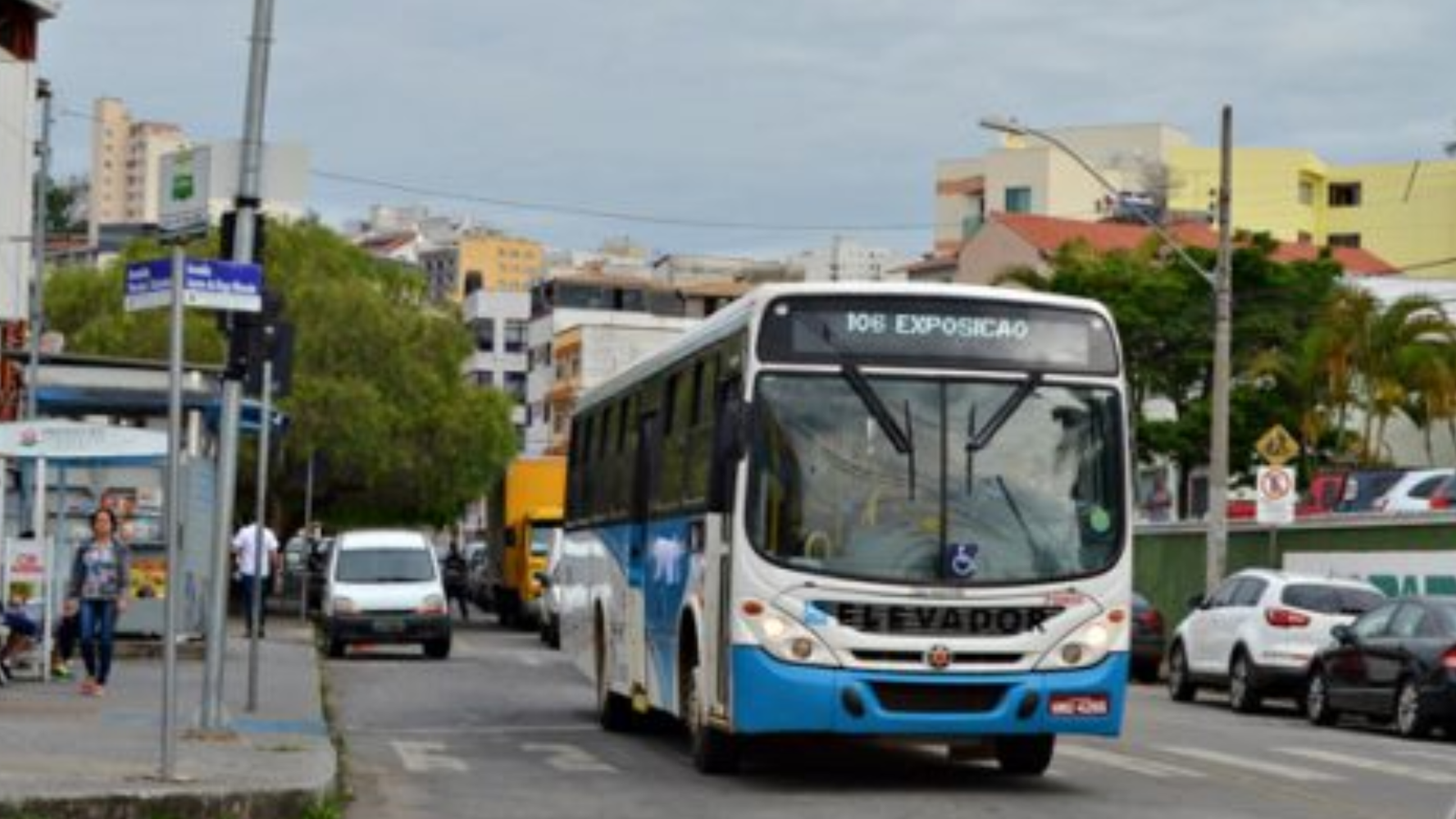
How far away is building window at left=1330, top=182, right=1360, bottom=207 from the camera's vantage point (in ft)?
340

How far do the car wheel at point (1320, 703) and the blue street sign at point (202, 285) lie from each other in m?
14.5

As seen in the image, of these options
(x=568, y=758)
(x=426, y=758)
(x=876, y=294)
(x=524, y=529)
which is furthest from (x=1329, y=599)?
(x=524, y=529)

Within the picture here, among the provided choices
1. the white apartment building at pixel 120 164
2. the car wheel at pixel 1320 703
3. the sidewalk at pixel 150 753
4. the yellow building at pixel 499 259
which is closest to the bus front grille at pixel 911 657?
the sidewalk at pixel 150 753

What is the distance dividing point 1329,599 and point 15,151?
733 inches

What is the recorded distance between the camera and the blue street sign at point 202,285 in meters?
15.7

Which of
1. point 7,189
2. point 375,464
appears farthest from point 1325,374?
point 7,189

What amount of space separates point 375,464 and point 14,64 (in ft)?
71.4

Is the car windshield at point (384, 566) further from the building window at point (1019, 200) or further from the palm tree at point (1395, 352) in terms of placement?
the building window at point (1019, 200)

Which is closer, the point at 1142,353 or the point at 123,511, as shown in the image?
the point at 123,511

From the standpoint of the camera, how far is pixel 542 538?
51.0m

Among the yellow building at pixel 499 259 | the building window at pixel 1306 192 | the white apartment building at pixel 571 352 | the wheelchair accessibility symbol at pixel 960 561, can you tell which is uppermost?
the yellow building at pixel 499 259

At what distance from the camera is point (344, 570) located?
39500 mm

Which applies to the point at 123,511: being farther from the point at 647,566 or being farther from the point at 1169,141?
the point at 1169,141

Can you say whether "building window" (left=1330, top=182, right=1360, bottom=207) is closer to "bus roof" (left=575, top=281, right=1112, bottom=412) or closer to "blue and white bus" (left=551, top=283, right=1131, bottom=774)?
"bus roof" (left=575, top=281, right=1112, bottom=412)
